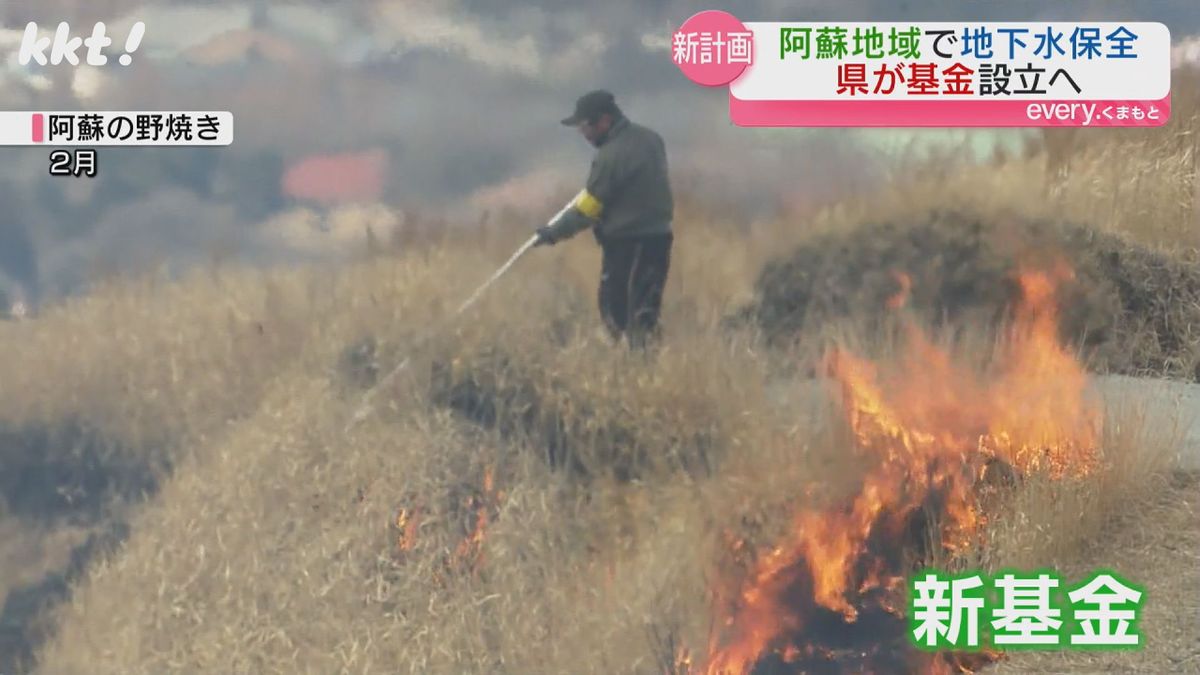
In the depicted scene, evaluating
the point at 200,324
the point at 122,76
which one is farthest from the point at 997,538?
the point at 122,76

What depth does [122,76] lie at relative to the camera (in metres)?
2.86

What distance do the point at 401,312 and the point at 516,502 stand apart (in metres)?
0.62

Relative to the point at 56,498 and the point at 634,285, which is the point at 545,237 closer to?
the point at 634,285

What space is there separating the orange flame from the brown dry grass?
0.11m

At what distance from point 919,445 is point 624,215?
104 cm

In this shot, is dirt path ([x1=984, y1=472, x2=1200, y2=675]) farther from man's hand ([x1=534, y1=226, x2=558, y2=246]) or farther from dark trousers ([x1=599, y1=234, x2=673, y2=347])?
man's hand ([x1=534, y1=226, x2=558, y2=246])

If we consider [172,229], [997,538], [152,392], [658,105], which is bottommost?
[997,538]

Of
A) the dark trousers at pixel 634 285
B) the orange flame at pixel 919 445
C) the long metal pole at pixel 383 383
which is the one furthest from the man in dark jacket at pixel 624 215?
the orange flame at pixel 919 445

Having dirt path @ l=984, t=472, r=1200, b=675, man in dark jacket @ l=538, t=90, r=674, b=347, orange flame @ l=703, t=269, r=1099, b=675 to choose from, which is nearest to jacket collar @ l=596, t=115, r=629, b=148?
man in dark jacket @ l=538, t=90, r=674, b=347

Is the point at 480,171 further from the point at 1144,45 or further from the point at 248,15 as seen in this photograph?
the point at 1144,45

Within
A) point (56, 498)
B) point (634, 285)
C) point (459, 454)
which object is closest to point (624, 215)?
point (634, 285)

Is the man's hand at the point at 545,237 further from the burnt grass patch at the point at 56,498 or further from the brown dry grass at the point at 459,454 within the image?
the burnt grass patch at the point at 56,498

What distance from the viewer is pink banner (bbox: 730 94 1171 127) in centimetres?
276

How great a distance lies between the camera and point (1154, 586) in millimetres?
2926
